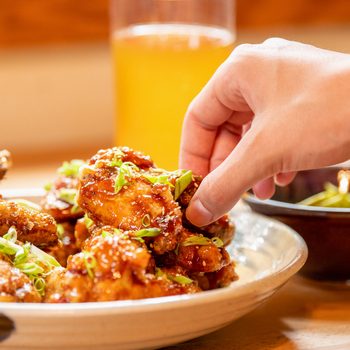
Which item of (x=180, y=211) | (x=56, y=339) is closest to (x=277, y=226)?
(x=180, y=211)

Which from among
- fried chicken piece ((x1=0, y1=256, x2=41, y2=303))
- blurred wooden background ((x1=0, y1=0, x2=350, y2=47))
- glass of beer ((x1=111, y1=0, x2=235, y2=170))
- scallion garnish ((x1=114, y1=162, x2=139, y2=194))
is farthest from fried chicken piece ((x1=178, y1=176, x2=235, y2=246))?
blurred wooden background ((x1=0, y1=0, x2=350, y2=47))

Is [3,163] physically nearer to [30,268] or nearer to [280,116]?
[30,268]

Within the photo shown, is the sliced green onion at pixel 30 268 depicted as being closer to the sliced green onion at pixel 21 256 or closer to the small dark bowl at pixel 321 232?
the sliced green onion at pixel 21 256

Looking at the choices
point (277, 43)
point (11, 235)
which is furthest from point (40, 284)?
point (277, 43)

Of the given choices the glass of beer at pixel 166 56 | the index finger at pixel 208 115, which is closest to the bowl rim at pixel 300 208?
the index finger at pixel 208 115

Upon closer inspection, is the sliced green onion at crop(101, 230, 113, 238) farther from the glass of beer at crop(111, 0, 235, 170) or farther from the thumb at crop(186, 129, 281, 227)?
the glass of beer at crop(111, 0, 235, 170)

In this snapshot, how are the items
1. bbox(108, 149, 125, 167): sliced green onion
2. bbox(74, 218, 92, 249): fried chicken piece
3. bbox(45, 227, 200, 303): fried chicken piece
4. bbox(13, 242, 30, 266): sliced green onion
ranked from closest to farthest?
bbox(45, 227, 200, 303): fried chicken piece
bbox(13, 242, 30, 266): sliced green onion
bbox(108, 149, 125, 167): sliced green onion
bbox(74, 218, 92, 249): fried chicken piece

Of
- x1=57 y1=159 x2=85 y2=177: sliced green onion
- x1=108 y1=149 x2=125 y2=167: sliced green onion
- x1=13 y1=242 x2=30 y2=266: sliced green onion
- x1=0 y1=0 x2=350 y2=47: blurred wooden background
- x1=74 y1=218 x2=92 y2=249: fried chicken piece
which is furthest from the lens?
x1=0 y1=0 x2=350 y2=47: blurred wooden background

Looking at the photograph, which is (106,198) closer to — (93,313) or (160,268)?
(160,268)
